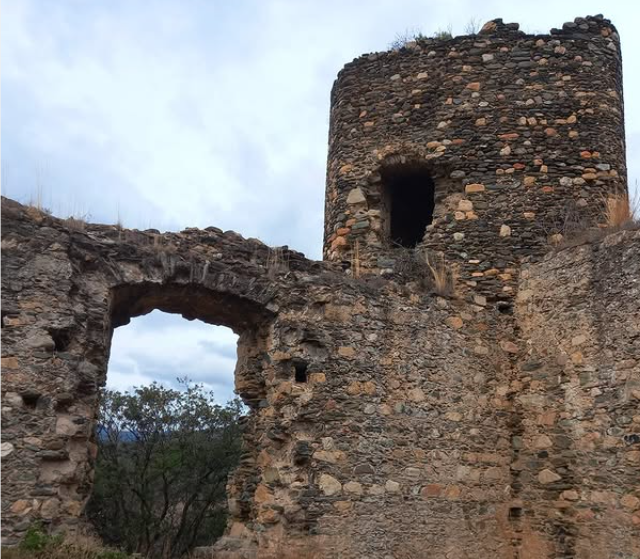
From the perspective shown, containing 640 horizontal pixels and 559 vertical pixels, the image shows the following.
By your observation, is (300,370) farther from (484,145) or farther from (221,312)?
(484,145)

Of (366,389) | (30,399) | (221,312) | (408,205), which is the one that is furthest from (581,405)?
(30,399)

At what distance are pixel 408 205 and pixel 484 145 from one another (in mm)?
1701

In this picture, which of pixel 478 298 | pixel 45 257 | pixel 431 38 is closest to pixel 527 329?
pixel 478 298

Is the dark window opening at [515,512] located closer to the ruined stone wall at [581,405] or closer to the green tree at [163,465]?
the ruined stone wall at [581,405]

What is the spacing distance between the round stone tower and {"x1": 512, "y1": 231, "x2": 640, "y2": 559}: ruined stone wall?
74 cm

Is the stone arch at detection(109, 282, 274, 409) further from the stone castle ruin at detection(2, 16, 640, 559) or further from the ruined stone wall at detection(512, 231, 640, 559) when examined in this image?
the ruined stone wall at detection(512, 231, 640, 559)

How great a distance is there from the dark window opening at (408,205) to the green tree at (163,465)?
6.51 meters

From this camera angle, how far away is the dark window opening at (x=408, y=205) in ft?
33.0

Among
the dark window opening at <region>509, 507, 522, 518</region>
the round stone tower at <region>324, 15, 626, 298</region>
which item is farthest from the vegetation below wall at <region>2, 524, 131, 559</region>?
the round stone tower at <region>324, 15, 626, 298</region>

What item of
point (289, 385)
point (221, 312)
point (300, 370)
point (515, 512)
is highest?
point (221, 312)

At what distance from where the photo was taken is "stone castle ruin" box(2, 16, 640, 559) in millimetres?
6281

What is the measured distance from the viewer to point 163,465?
569 inches

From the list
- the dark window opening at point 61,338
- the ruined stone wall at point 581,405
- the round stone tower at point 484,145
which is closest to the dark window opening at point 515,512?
the ruined stone wall at point 581,405

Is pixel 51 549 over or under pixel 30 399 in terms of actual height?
under
